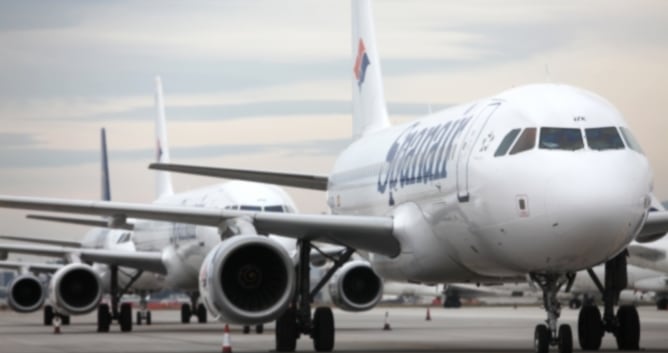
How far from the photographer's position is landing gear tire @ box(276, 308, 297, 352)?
20.5 meters

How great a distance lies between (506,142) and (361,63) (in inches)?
484

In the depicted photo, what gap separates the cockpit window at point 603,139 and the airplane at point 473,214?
0.07 feet

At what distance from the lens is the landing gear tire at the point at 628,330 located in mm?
19672

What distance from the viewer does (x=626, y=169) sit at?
53.5 ft

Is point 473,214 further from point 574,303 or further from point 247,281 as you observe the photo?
point 574,303

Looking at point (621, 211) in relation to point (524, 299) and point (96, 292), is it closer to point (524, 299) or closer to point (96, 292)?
point (96, 292)

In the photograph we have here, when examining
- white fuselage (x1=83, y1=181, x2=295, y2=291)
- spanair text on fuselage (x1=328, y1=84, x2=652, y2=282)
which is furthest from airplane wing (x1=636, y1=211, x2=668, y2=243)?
white fuselage (x1=83, y1=181, x2=295, y2=291)

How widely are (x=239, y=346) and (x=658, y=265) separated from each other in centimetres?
2695

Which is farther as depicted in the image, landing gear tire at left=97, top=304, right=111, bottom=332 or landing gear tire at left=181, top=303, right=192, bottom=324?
landing gear tire at left=181, top=303, right=192, bottom=324

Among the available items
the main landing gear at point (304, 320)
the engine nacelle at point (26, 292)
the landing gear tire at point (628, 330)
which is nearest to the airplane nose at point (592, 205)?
the landing gear tire at point (628, 330)

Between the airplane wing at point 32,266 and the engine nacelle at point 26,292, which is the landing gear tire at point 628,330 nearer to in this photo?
the engine nacelle at point 26,292

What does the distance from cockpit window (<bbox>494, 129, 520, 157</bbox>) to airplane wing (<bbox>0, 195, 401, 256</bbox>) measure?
350 cm

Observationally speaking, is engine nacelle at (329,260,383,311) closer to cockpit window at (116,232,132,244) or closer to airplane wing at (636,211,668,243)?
airplane wing at (636,211,668,243)

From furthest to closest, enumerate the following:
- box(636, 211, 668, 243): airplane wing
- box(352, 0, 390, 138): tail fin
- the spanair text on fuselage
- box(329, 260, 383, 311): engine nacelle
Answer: box(352, 0, 390, 138): tail fin < box(329, 260, 383, 311): engine nacelle < box(636, 211, 668, 243): airplane wing < the spanair text on fuselage
